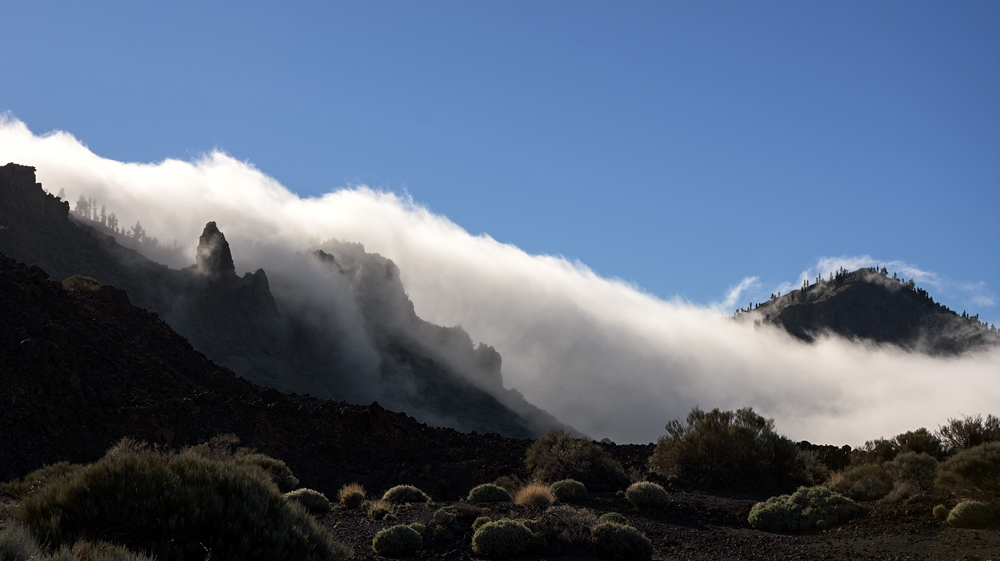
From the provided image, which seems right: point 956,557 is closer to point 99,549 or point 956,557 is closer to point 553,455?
point 99,549

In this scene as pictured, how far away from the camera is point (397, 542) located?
11523 millimetres

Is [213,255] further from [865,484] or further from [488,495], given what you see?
[865,484]

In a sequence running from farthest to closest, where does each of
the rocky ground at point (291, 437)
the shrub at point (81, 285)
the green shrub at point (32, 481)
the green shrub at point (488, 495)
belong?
the shrub at point (81, 285) < the green shrub at point (488, 495) < the green shrub at point (32, 481) < the rocky ground at point (291, 437)

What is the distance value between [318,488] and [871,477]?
18.2 m

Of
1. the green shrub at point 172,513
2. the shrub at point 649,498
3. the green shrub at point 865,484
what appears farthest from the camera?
the green shrub at point 865,484

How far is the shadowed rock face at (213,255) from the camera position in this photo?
90.9 meters

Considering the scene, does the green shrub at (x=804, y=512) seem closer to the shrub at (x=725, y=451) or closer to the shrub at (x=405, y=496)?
the shrub at (x=725, y=451)

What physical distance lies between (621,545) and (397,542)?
4.28 m

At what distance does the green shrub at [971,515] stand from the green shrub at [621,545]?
6598mm

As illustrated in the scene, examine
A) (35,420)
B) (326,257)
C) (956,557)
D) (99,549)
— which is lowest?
(35,420)

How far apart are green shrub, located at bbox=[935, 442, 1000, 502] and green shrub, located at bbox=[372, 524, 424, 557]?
12.5m

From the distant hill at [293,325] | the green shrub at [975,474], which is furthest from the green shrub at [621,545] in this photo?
the distant hill at [293,325]

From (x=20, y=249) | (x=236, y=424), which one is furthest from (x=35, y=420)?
(x=20, y=249)

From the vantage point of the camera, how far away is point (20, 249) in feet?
210
